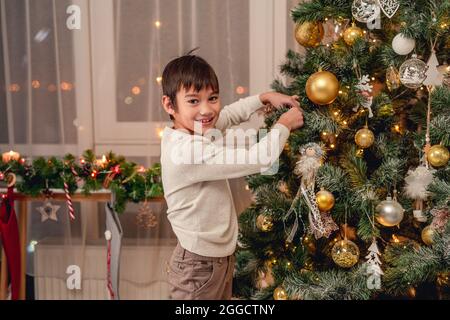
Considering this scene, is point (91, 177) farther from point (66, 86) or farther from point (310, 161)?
point (310, 161)

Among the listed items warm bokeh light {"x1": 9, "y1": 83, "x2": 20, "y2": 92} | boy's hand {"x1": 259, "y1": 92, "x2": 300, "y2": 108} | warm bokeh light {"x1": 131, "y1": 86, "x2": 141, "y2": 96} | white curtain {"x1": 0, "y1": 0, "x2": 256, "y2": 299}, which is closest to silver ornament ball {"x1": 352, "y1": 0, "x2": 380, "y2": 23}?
boy's hand {"x1": 259, "y1": 92, "x2": 300, "y2": 108}

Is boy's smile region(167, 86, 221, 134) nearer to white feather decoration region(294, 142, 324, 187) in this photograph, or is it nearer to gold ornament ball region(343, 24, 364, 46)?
white feather decoration region(294, 142, 324, 187)

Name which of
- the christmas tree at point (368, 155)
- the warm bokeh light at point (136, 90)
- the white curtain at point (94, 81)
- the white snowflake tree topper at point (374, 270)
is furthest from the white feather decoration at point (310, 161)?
the warm bokeh light at point (136, 90)

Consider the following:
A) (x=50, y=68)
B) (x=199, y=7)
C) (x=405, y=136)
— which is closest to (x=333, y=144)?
(x=405, y=136)

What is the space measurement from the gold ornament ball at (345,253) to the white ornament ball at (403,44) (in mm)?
498

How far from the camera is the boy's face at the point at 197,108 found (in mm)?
1351

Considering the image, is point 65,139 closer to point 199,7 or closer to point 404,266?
point 199,7

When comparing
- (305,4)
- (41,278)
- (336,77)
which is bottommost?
(41,278)

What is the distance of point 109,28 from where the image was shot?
2.13 m

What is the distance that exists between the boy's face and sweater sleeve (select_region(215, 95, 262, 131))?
0.17 meters

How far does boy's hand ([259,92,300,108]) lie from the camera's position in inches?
55.4

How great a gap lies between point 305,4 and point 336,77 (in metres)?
0.21

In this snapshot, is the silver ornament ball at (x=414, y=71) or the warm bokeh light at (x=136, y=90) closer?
the silver ornament ball at (x=414, y=71)

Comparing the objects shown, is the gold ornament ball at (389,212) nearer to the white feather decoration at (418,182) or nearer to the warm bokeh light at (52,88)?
the white feather decoration at (418,182)
